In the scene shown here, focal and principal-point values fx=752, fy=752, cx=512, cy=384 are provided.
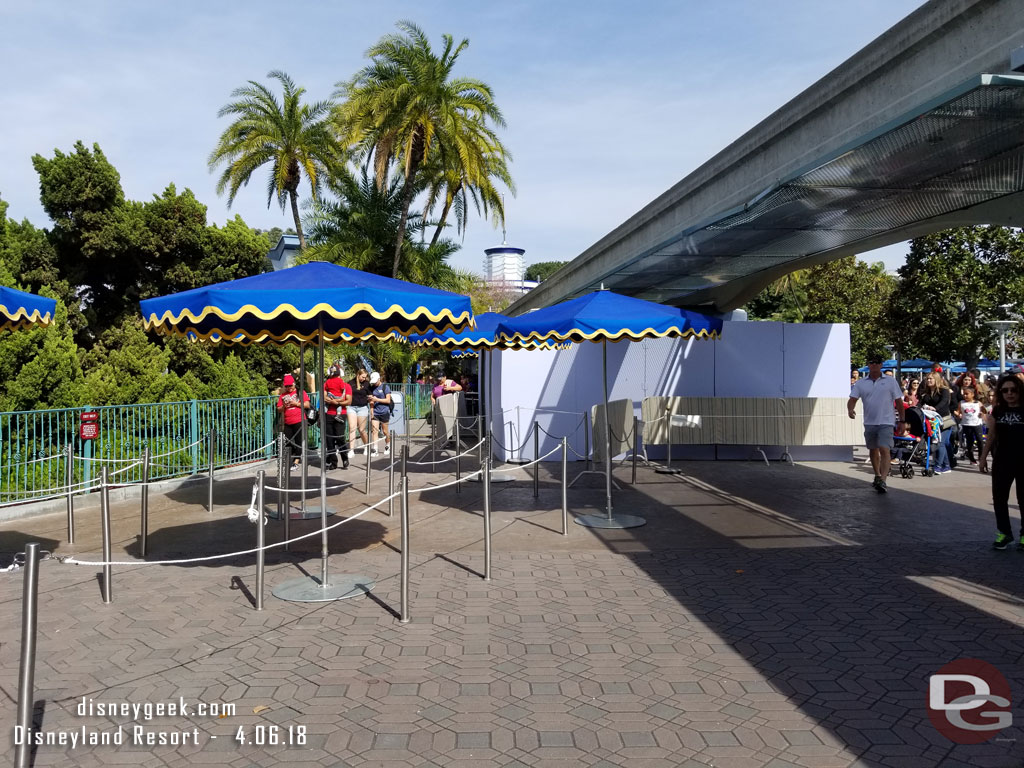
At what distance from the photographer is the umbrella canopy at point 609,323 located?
806 centimetres

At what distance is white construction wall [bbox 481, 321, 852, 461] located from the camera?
1515 centimetres

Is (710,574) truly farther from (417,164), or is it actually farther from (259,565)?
(417,164)

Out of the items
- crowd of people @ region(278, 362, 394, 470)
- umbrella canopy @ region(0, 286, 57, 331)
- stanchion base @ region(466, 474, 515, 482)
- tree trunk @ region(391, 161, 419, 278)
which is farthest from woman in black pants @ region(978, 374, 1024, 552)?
tree trunk @ region(391, 161, 419, 278)

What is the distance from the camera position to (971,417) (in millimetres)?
14500

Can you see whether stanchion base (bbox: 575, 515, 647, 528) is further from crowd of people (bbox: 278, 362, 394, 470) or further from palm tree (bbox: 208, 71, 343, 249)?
palm tree (bbox: 208, 71, 343, 249)

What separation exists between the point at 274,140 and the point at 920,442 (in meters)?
24.6

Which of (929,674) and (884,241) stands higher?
(884,241)

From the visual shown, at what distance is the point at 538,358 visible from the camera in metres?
15.2

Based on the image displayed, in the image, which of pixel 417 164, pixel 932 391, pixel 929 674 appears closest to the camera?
pixel 929 674

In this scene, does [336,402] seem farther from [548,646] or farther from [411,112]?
[411,112]

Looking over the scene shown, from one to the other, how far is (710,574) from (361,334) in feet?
14.8

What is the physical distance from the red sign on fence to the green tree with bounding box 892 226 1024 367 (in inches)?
979

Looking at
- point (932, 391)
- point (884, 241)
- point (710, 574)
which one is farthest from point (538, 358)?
point (710, 574)

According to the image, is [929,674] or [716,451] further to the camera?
[716,451]
